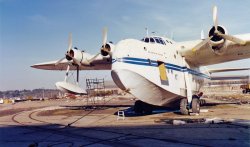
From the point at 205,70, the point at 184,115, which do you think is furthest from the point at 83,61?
the point at 205,70

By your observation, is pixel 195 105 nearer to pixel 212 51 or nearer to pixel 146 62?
pixel 212 51

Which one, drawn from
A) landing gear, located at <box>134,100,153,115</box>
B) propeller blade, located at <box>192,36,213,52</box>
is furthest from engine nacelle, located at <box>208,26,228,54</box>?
landing gear, located at <box>134,100,153,115</box>

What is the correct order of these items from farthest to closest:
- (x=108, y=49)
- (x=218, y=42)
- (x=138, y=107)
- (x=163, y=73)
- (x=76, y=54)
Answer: (x=76, y=54) → (x=138, y=107) → (x=108, y=49) → (x=163, y=73) → (x=218, y=42)

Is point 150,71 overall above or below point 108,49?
below

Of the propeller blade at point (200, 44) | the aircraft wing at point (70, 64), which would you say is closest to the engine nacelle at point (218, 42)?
the propeller blade at point (200, 44)

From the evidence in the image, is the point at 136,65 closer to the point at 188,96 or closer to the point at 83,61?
the point at 188,96

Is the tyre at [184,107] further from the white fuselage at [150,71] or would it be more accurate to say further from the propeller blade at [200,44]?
the propeller blade at [200,44]

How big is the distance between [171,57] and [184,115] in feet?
13.0

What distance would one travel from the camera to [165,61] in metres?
17.2

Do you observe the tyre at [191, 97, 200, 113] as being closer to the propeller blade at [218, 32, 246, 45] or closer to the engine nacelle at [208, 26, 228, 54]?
the engine nacelle at [208, 26, 228, 54]

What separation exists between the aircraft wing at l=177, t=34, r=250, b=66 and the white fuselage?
0.78m

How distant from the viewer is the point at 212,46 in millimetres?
16859

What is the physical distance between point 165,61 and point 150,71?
1967 mm

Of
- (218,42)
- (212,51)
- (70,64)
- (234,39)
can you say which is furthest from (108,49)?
(234,39)
